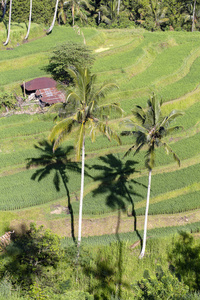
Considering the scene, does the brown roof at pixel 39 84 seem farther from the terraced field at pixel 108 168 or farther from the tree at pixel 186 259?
the tree at pixel 186 259

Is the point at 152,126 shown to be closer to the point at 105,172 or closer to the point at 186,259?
the point at 186,259

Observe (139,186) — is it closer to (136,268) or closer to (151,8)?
(136,268)

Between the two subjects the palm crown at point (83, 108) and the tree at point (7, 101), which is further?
the tree at point (7, 101)

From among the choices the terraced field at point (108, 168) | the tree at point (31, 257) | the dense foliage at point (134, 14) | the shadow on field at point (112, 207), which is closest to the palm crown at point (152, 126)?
the terraced field at point (108, 168)

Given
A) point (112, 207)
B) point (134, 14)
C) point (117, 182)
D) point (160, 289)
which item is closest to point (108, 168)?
point (117, 182)

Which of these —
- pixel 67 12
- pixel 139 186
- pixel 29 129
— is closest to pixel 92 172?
pixel 139 186

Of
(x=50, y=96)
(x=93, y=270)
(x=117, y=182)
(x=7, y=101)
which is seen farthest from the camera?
(x=50, y=96)
